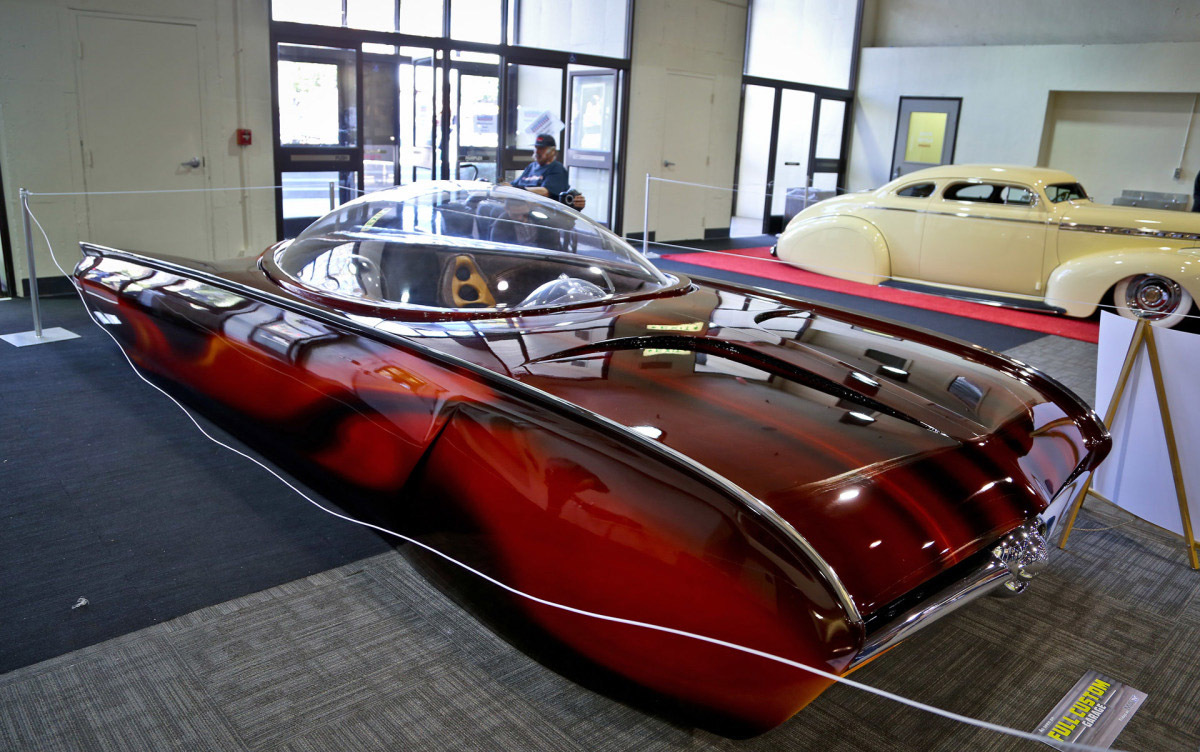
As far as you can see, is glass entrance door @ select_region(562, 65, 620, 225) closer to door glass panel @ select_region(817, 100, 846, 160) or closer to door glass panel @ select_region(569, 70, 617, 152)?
door glass panel @ select_region(569, 70, 617, 152)

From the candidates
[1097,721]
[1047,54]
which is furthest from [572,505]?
[1047,54]

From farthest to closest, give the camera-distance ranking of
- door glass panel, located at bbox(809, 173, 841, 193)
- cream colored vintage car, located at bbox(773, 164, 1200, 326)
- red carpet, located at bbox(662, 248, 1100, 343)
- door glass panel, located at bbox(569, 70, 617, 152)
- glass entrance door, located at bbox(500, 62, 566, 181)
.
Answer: door glass panel, located at bbox(809, 173, 841, 193) < door glass panel, located at bbox(569, 70, 617, 152) < glass entrance door, located at bbox(500, 62, 566, 181) < red carpet, located at bbox(662, 248, 1100, 343) < cream colored vintage car, located at bbox(773, 164, 1200, 326)

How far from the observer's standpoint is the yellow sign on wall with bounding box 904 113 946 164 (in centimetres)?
1113

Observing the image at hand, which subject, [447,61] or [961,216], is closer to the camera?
[961,216]

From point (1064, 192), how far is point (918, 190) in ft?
3.62

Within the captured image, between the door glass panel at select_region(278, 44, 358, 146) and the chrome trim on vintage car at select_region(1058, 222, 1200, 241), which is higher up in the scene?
the door glass panel at select_region(278, 44, 358, 146)

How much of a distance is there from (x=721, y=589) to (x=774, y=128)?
10119 millimetres

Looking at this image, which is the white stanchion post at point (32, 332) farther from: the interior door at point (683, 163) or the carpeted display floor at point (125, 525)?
the interior door at point (683, 163)

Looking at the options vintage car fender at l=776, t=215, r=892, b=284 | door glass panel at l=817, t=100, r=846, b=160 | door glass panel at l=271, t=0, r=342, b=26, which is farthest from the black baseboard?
door glass panel at l=817, t=100, r=846, b=160

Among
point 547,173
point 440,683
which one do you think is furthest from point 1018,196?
point 440,683

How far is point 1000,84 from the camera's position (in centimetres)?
1054

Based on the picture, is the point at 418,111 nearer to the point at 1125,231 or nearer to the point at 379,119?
the point at 379,119

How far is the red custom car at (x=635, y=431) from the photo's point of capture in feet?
4.78

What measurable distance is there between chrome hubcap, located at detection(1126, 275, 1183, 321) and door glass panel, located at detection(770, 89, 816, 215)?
5693 millimetres
